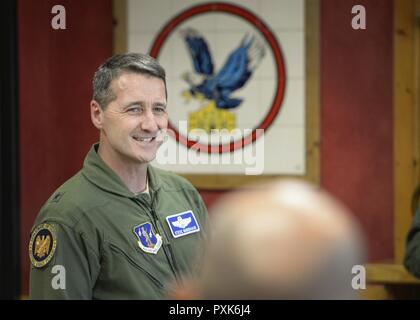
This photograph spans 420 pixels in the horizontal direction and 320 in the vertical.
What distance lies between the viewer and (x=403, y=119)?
1.56m

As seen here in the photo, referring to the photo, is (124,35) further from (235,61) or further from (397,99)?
(397,99)

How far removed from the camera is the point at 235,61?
166cm

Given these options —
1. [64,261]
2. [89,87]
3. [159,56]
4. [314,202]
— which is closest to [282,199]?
[314,202]

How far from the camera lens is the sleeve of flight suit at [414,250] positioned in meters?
0.95

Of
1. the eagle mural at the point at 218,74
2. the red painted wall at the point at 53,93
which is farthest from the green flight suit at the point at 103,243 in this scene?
the eagle mural at the point at 218,74

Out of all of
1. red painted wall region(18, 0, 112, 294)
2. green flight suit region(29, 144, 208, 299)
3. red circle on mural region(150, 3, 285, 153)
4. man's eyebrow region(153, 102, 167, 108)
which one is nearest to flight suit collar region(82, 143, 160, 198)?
green flight suit region(29, 144, 208, 299)

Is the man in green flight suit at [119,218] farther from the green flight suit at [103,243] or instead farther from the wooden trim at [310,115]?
the wooden trim at [310,115]

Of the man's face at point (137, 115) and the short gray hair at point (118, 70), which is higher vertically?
the short gray hair at point (118, 70)

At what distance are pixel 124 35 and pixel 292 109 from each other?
0.45 metres

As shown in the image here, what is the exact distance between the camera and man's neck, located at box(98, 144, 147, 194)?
0.66 meters

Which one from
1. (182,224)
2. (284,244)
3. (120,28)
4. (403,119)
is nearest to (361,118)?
(403,119)

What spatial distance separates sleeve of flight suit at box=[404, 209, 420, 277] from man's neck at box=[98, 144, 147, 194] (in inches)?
18.7

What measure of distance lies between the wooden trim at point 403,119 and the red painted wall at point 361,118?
0.06 feet

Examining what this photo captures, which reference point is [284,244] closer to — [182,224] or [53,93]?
[182,224]
